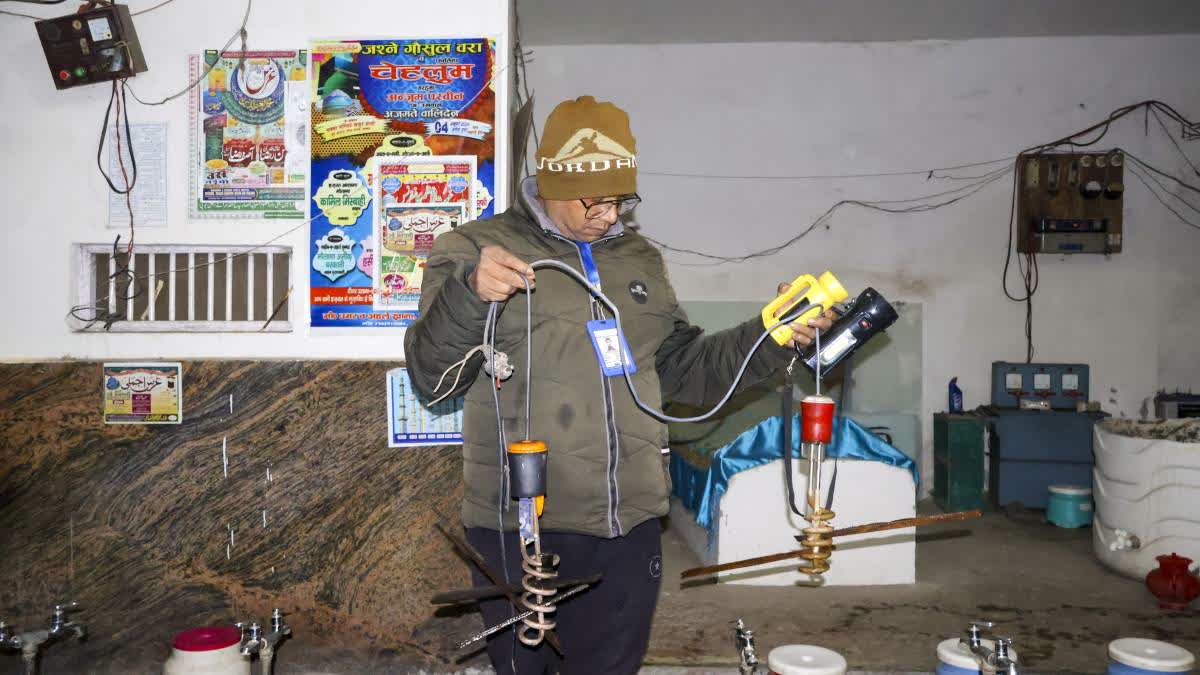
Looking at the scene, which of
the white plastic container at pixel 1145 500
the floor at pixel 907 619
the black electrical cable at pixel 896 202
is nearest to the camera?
the floor at pixel 907 619

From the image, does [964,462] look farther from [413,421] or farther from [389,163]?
[389,163]

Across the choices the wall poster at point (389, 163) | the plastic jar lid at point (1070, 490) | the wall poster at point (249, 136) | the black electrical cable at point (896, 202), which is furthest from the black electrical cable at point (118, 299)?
the plastic jar lid at point (1070, 490)

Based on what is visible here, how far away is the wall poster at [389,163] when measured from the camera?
100 inches

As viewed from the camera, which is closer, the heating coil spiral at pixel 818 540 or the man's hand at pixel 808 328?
the heating coil spiral at pixel 818 540

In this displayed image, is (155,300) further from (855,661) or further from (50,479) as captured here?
(855,661)

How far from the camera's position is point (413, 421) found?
253cm

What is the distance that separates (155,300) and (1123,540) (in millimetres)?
3921

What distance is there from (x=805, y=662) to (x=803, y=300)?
905 mm

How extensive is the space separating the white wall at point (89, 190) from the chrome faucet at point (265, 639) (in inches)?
29.3

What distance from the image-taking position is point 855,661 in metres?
2.84

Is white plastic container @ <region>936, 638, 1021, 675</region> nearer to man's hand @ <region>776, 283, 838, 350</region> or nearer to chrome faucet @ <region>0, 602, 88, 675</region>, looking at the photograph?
man's hand @ <region>776, 283, 838, 350</region>

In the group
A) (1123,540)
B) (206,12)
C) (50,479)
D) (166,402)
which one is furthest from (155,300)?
(1123,540)

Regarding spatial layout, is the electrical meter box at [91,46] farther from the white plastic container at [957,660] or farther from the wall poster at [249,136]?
the white plastic container at [957,660]

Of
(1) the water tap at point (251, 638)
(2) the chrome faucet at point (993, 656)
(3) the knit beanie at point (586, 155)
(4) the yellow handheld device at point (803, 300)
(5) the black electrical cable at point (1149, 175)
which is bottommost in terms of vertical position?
(1) the water tap at point (251, 638)
